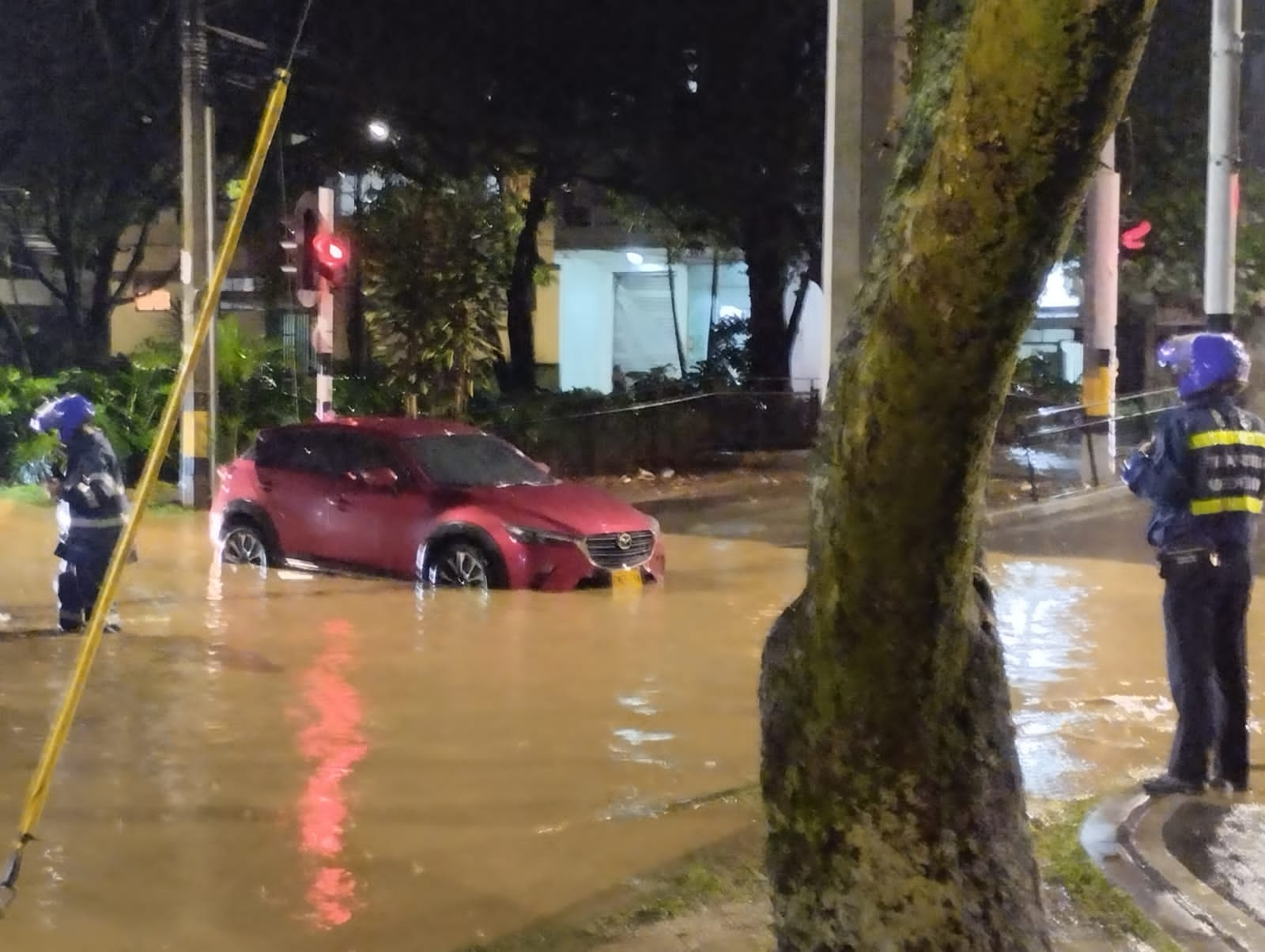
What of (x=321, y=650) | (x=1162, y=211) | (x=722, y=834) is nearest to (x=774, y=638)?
(x=722, y=834)

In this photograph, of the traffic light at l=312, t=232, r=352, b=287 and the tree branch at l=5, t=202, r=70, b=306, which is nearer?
the traffic light at l=312, t=232, r=352, b=287

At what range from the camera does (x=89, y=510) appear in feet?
35.1

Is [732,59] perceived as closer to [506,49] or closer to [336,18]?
[506,49]

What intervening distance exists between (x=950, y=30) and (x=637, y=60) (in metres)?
21.8

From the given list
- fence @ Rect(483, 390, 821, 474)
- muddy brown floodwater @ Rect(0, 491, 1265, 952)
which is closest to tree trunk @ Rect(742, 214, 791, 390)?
fence @ Rect(483, 390, 821, 474)

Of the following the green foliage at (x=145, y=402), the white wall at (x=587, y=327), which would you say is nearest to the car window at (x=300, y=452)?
the green foliage at (x=145, y=402)

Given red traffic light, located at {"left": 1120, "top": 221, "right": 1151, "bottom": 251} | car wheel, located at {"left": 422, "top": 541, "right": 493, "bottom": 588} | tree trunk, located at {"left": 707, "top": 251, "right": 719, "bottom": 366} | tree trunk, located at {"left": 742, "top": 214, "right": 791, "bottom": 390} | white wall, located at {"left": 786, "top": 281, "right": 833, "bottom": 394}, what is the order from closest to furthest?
car wheel, located at {"left": 422, "top": 541, "right": 493, "bottom": 588}, red traffic light, located at {"left": 1120, "top": 221, "right": 1151, "bottom": 251}, tree trunk, located at {"left": 742, "top": 214, "right": 791, "bottom": 390}, tree trunk, located at {"left": 707, "top": 251, "right": 719, "bottom": 366}, white wall, located at {"left": 786, "top": 281, "right": 833, "bottom": 394}

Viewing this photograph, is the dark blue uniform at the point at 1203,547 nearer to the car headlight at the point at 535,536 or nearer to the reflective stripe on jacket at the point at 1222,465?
the reflective stripe on jacket at the point at 1222,465

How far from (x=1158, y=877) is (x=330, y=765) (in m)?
3.80

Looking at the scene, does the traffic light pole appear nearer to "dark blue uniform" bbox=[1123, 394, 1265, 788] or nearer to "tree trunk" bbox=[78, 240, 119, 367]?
"dark blue uniform" bbox=[1123, 394, 1265, 788]

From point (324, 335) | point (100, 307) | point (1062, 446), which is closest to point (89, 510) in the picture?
point (324, 335)

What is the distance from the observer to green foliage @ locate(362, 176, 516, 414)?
787 inches

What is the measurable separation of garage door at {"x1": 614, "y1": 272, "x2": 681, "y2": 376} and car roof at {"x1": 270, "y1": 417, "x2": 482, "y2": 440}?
28.8 meters

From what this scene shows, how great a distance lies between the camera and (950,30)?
437cm
